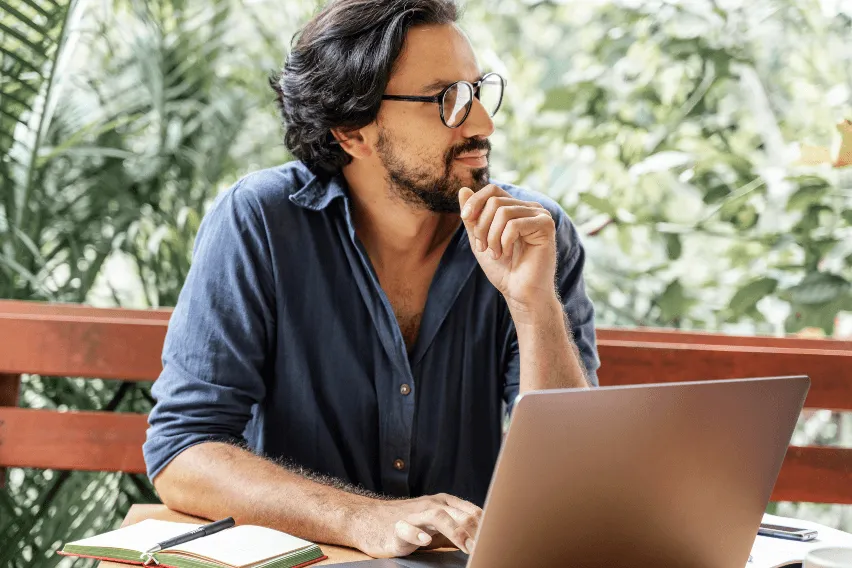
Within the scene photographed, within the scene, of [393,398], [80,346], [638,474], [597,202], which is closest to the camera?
[638,474]

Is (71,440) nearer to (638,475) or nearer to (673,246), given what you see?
(638,475)

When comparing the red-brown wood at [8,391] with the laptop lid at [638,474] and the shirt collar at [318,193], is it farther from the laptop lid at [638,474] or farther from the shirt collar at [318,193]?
the laptop lid at [638,474]

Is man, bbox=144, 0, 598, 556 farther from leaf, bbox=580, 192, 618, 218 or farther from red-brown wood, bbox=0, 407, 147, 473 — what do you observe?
leaf, bbox=580, 192, 618, 218

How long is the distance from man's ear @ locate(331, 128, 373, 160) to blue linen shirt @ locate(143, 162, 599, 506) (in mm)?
88

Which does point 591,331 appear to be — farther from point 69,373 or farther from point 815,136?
point 815,136

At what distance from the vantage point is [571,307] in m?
1.75

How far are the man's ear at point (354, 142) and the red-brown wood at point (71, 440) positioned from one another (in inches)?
28.1

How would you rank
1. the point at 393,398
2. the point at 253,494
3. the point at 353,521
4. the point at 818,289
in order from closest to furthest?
the point at 353,521 → the point at 253,494 → the point at 393,398 → the point at 818,289

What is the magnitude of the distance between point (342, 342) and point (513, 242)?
36 cm

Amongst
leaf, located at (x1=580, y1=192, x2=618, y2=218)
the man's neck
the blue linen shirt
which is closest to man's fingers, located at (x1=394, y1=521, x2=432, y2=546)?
the blue linen shirt

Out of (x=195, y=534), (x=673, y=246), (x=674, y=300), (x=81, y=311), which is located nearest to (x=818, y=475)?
(x=674, y=300)

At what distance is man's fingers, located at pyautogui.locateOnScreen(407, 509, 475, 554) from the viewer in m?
1.09

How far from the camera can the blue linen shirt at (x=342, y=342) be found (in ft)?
5.30

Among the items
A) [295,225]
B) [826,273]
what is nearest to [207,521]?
[295,225]
